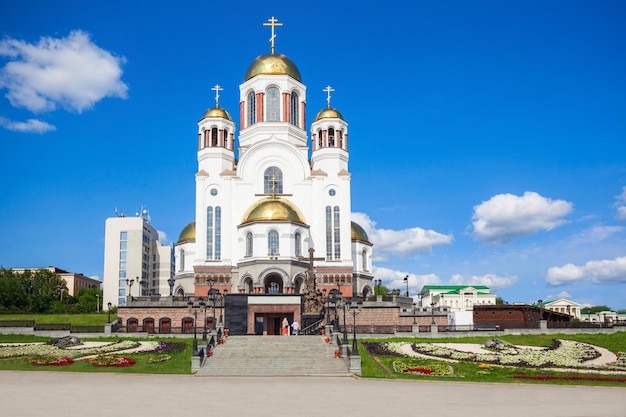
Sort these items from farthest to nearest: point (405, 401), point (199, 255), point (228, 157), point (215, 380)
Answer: point (228, 157)
point (199, 255)
point (215, 380)
point (405, 401)

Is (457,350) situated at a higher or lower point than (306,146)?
lower

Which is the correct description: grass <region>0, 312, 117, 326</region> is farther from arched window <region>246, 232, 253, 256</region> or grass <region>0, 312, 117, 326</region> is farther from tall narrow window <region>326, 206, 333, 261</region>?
tall narrow window <region>326, 206, 333, 261</region>

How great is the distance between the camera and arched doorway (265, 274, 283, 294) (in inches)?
2039

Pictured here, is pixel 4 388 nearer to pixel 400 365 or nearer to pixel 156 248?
pixel 400 365

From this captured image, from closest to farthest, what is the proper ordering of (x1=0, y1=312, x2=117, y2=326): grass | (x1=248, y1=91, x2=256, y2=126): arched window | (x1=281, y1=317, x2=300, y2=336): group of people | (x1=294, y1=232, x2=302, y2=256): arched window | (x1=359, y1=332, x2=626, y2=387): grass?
(x1=359, y1=332, x2=626, y2=387): grass
(x1=281, y1=317, x2=300, y2=336): group of people
(x1=0, y1=312, x2=117, y2=326): grass
(x1=294, y1=232, x2=302, y2=256): arched window
(x1=248, y1=91, x2=256, y2=126): arched window

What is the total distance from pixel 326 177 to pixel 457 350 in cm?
2530

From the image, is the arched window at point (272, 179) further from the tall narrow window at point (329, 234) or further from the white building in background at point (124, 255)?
the white building in background at point (124, 255)

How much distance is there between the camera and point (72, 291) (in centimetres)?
10625

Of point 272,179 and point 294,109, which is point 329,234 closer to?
point 272,179

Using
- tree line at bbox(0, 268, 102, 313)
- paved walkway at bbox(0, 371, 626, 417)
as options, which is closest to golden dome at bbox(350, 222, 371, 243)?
tree line at bbox(0, 268, 102, 313)

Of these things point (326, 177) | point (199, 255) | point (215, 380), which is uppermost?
point (326, 177)

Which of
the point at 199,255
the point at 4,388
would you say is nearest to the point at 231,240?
the point at 199,255

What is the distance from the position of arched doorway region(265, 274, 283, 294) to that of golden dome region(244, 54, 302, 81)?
19.2m

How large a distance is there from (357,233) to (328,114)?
11.0 metres
